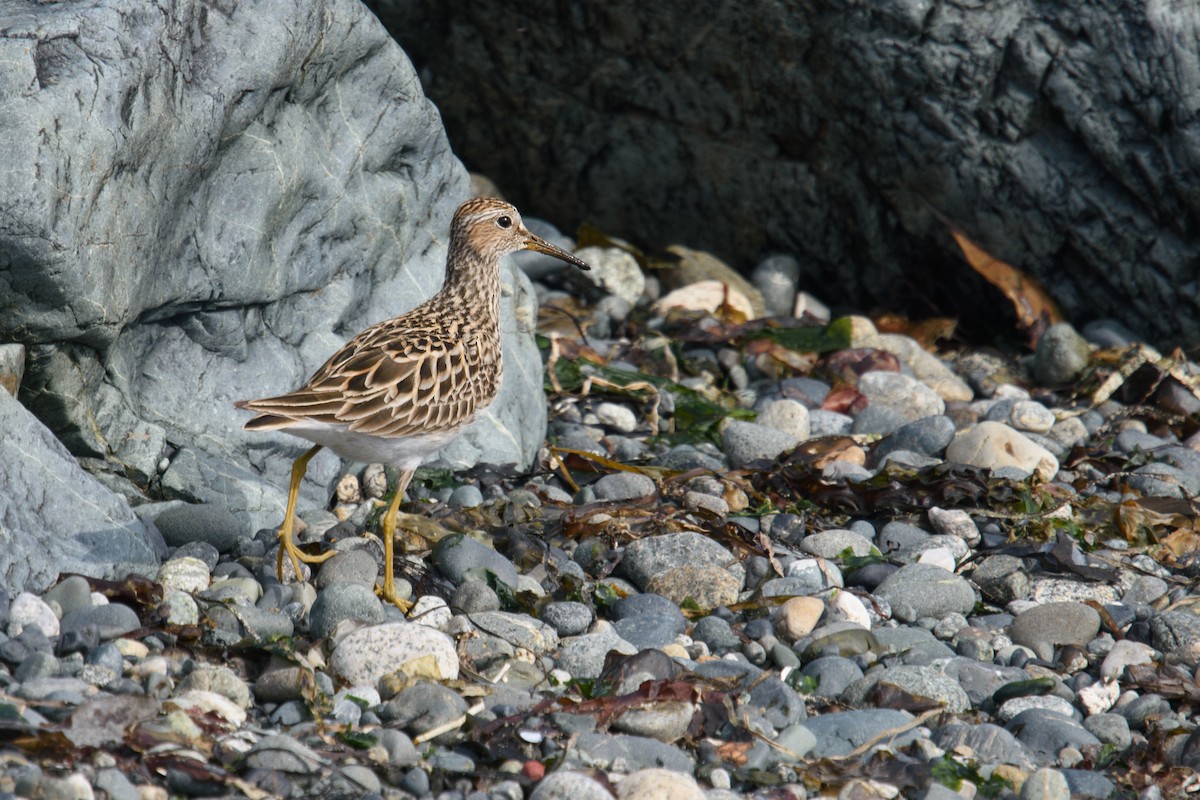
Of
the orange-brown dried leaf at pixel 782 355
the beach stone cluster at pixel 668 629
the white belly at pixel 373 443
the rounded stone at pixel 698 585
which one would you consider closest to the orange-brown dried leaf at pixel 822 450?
the beach stone cluster at pixel 668 629

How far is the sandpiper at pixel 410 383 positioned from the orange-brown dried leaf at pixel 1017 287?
377 cm

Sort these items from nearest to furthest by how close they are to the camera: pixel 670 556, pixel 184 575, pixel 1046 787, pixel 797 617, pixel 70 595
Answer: pixel 1046 787, pixel 70 595, pixel 184 575, pixel 797 617, pixel 670 556

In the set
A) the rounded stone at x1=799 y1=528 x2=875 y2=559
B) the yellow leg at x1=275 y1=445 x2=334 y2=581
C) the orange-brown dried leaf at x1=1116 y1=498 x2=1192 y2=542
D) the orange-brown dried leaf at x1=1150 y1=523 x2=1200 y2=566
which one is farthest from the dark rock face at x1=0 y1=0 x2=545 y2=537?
the orange-brown dried leaf at x1=1150 y1=523 x2=1200 y2=566

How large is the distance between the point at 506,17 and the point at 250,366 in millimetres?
4074

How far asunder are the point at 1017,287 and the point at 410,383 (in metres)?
4.89

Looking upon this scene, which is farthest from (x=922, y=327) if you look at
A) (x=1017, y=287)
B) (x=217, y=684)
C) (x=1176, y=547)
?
(x=217, y=684)

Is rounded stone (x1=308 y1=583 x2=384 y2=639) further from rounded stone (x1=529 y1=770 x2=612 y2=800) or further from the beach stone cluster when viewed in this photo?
rounded stone (x1=529 y1=770 x2=612 y2=800)

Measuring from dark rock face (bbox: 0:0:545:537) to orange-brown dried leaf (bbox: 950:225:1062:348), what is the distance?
3328mm

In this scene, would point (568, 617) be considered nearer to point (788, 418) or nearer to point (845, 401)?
point (788, 418)

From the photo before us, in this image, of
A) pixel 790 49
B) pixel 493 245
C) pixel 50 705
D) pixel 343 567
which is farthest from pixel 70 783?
pixel 790 49

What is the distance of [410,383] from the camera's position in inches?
199

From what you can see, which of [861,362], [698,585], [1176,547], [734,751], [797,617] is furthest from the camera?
[861,362]

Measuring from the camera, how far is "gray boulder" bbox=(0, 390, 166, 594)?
4.36 m

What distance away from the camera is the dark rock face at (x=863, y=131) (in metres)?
7.82
